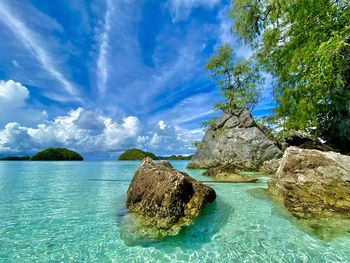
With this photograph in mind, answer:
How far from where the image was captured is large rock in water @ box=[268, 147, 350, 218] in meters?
7.69

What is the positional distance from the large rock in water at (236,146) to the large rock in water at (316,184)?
651 inches

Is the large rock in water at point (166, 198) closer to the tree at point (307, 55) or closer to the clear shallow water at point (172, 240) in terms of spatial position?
the clear shallow water at point (172, 240)

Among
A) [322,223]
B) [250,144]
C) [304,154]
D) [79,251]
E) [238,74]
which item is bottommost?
[79,251]

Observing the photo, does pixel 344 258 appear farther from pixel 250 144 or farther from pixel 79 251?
pixel 250 144

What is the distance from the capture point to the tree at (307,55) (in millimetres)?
8539

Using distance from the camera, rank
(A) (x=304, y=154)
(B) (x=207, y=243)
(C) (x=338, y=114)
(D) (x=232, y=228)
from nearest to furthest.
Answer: (B) (x=207, y=243), (D) (x=232, y=228), (A) (x=304, y=154), (C) (x=338, y=114)

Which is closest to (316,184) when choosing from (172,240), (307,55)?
(307,55)

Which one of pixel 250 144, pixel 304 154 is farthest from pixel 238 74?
pixel 304 154

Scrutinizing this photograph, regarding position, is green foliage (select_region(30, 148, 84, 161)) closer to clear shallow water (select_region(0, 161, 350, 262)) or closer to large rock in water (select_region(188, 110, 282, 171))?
large rock in water (select_region(188, 110, 282, 171))

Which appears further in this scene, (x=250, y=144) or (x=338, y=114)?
(x=250, y=144)

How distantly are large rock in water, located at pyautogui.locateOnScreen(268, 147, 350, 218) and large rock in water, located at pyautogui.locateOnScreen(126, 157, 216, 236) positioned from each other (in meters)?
3.59

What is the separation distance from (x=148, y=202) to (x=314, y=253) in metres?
5.14

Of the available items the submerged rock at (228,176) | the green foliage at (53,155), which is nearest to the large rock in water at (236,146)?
the submerged rock at (228,176)

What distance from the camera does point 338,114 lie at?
1642 cm
